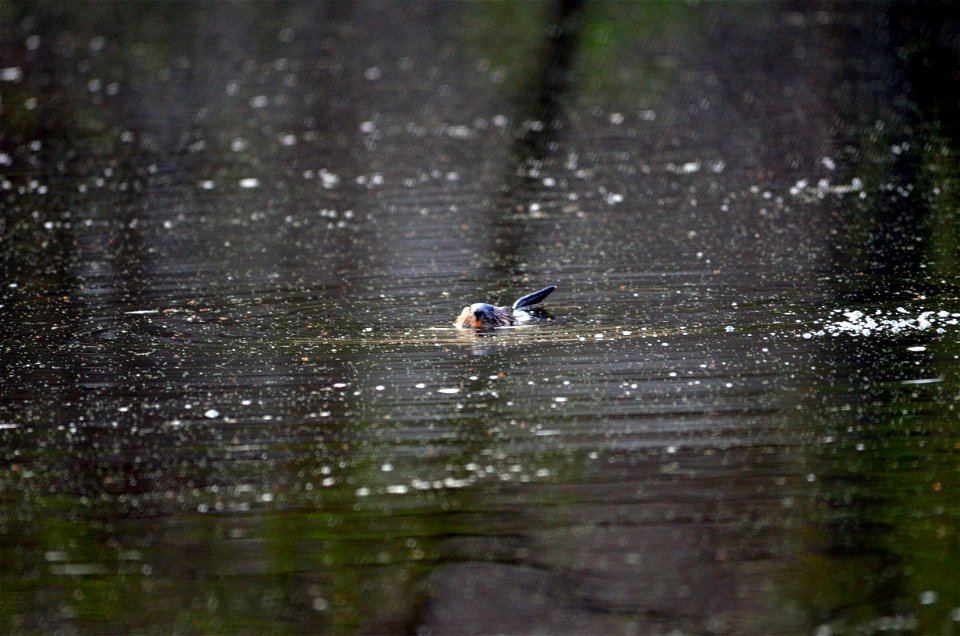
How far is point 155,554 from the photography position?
696 cm

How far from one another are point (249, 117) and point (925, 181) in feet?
39.6

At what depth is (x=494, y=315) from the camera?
423 inches

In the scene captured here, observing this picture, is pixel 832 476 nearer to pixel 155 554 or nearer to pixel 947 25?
pixel 155 554

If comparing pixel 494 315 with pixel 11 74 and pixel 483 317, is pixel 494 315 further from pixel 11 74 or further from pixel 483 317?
pixel 11 74

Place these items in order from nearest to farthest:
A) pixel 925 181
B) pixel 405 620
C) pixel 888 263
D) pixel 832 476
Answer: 1. pixel 405 620
2. pixel 832 476
3. pixel 888 263
4. pixel 925 181

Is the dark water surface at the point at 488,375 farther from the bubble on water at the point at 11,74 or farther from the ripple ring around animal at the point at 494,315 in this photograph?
the bubble on water at the point at 11,74

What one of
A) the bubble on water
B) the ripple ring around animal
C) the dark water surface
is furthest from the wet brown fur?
the bubble on water

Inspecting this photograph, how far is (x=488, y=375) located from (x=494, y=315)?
117 centimetres

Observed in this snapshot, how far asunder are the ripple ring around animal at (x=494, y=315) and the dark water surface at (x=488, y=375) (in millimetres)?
289

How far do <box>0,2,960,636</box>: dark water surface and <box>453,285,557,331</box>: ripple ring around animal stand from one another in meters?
0.29

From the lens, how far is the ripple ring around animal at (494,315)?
10.7 metres

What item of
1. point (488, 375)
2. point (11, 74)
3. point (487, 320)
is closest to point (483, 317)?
point (487, 320)

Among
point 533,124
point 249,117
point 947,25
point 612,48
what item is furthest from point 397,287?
point 947,25

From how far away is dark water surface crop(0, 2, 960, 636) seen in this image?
21.6 feet
